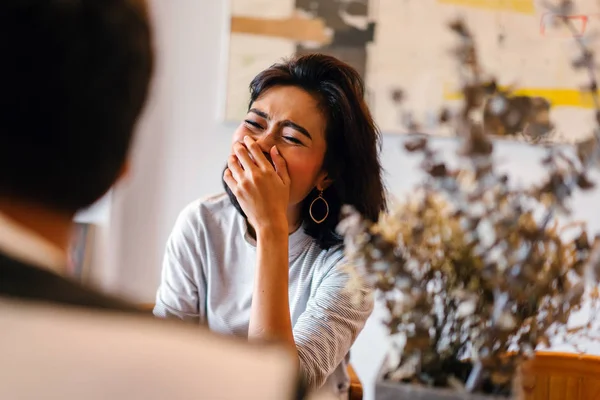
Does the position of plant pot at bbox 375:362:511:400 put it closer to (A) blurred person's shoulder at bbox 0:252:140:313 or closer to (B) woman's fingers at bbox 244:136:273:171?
(A) blurred person's shoulder at bbox 0:252:140:313

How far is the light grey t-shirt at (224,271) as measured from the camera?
1.32 meters

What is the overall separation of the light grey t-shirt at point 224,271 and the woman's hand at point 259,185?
151 millimetres

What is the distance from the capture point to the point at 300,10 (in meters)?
1.99

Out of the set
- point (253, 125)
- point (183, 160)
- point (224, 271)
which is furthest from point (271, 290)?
point (183, 160)

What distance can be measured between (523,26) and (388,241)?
155 centimetres

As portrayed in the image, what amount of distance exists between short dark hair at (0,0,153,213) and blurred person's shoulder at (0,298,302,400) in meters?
0.13

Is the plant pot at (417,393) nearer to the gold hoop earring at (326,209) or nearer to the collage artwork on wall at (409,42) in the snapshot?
the gold hoop earring at (326,209)

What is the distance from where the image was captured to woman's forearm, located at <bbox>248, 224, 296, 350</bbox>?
43.6 inches

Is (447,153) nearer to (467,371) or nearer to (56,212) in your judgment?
(467,371)

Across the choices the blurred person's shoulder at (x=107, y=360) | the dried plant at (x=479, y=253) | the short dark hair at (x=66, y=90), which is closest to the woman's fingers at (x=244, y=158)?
the dried plant at (x=479, y=253)

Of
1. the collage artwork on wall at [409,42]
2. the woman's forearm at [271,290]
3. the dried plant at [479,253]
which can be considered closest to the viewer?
the dried plant at [479,253]

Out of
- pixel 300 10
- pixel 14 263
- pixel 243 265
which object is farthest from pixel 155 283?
pixel 14 263

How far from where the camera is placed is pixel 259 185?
1242 mm

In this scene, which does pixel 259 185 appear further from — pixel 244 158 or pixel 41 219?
pixel 41 219
